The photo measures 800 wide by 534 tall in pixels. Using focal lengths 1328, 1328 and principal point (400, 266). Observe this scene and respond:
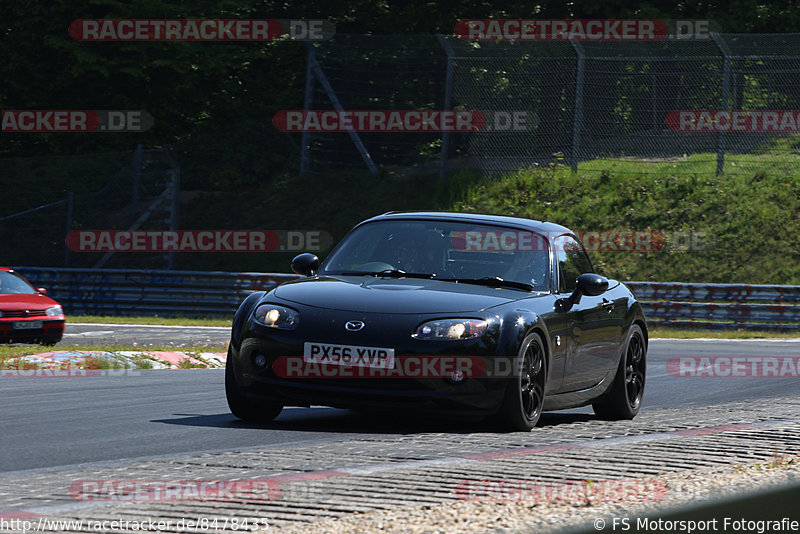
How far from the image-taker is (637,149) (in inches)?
1156

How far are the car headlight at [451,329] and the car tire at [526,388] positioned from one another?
323 mm

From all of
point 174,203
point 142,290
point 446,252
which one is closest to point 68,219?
point 174,203

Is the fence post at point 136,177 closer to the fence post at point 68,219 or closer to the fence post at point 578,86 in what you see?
the fence post at point 68,219

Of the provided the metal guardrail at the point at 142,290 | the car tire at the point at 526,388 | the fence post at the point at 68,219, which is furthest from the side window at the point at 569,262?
the fence post at the point at 68,219

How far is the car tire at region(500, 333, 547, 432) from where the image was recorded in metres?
8.48

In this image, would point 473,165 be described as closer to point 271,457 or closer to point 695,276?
point 695,276

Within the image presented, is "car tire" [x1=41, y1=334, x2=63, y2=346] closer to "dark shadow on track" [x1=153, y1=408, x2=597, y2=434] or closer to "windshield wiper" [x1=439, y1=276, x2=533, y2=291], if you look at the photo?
"dark shadow on track" [x1=153, y1=408, x2=597, y2=434]

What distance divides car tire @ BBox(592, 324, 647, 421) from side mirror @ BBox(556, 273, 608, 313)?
1.07 m

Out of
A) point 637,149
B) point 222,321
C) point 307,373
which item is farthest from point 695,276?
point 307,373

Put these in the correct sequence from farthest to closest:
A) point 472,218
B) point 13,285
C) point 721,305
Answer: point 721,305
point 13,285
point 472,218

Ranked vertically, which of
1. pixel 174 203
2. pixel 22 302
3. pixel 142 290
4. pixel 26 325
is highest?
pixel 174 203

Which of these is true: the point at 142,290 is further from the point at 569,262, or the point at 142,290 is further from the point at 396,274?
the point at 396,274

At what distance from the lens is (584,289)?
31.4 feet

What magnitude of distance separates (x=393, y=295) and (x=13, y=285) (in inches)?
529
